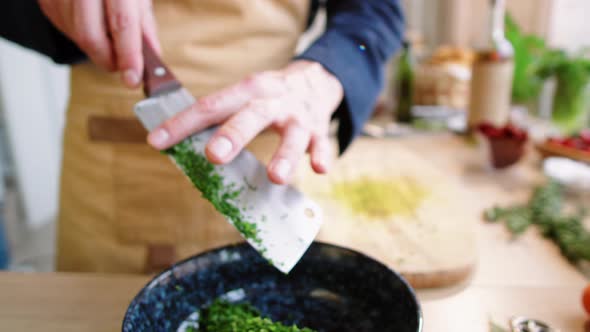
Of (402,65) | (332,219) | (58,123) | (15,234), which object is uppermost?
(332,219)

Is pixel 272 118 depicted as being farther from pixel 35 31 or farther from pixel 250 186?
pixel 35 31

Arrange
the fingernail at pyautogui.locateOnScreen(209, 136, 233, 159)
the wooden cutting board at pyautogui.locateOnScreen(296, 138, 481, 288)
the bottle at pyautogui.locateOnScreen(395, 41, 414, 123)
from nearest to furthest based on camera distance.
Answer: the fingernail at pyautogui.locateOnScreen(209, 136, 233, 159), the wooden cutting board at pyautogui.locateOnScreen(296, 138, 481, 288), the bottle at pyautogui.locateOnScreen(395, 41, 414, 123)

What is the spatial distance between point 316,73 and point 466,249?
13.7 inches

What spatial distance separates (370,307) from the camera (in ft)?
1.85

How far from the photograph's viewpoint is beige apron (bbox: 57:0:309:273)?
86 centimetres

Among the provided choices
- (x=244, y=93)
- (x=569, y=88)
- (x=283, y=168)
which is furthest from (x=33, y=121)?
(x=569, y=88)

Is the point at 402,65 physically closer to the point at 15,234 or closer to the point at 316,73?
the point at 316,73

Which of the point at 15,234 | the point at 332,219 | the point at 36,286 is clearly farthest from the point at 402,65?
the point at 15,234

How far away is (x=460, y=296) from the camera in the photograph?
0.68 metres

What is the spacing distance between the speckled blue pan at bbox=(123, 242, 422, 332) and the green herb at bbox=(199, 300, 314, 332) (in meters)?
0.02

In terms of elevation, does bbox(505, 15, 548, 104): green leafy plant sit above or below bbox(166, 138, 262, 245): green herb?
below

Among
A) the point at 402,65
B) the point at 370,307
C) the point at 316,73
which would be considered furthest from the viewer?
the point at 402,65

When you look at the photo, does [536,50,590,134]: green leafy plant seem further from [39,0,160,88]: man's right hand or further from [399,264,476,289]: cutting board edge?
[39,0,160,88]: man's right hand

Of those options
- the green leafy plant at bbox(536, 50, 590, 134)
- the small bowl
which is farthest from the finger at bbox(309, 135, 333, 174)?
the green leafy plant at bbox(536, 50, 590, 134)
